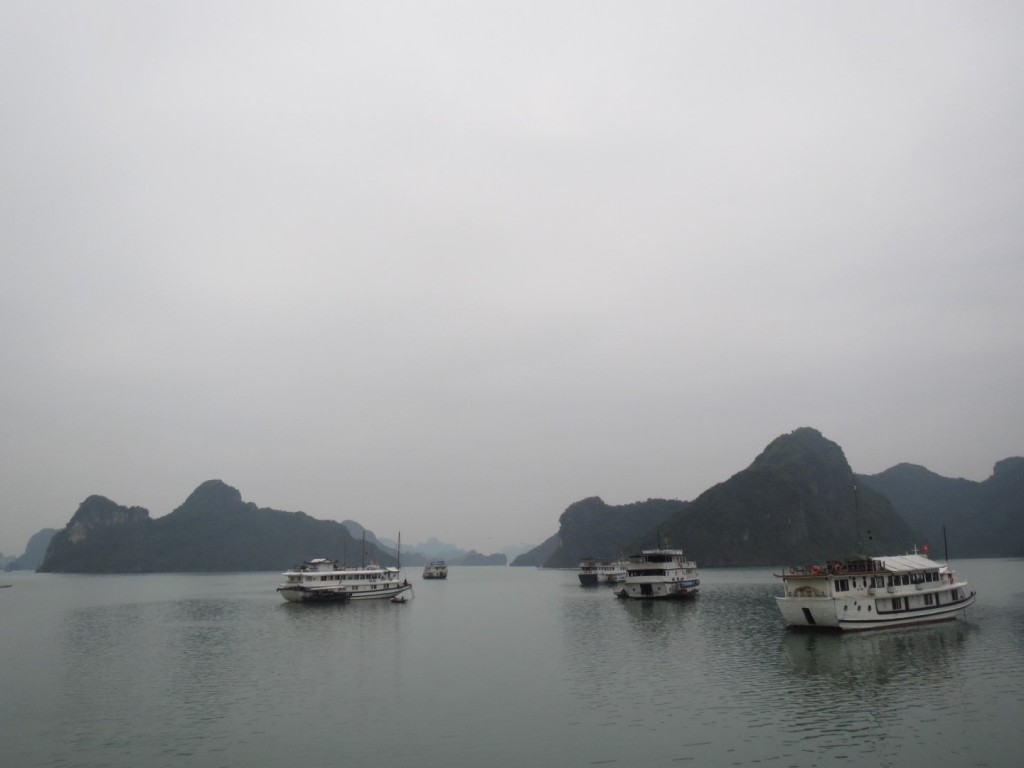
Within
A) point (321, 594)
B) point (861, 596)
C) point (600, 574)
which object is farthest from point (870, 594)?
point (600, 574)

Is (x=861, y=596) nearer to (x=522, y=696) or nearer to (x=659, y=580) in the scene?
(x=522, y=696)

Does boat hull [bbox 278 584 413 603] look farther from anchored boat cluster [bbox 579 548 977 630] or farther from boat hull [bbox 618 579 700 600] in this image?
anchored boat cluster [bbox 579 548 977 630]

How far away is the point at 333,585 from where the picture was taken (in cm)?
11406

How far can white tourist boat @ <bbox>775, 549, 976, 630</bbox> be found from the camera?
6259 cm

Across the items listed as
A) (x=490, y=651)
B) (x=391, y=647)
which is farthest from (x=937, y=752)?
(x=391, y=647)

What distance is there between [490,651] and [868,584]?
34441 millimetres

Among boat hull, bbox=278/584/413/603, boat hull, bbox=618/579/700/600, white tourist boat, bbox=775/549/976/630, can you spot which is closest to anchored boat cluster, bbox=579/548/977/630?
white tourist boat, bbox=775/549/976/630

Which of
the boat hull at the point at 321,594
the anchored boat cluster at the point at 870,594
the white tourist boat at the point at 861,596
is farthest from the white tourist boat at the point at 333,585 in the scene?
the white tourist boat at the point at 861,596

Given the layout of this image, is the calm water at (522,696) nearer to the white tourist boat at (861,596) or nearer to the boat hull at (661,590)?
the white tourist boat at (861,596)

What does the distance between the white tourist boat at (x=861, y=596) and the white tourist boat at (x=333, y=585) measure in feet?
236

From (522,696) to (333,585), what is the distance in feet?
257

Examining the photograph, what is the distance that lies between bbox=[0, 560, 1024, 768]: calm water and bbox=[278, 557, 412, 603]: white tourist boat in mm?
33480

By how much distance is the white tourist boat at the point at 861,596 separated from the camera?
205ft

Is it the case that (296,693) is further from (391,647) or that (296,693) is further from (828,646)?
(828,646)
